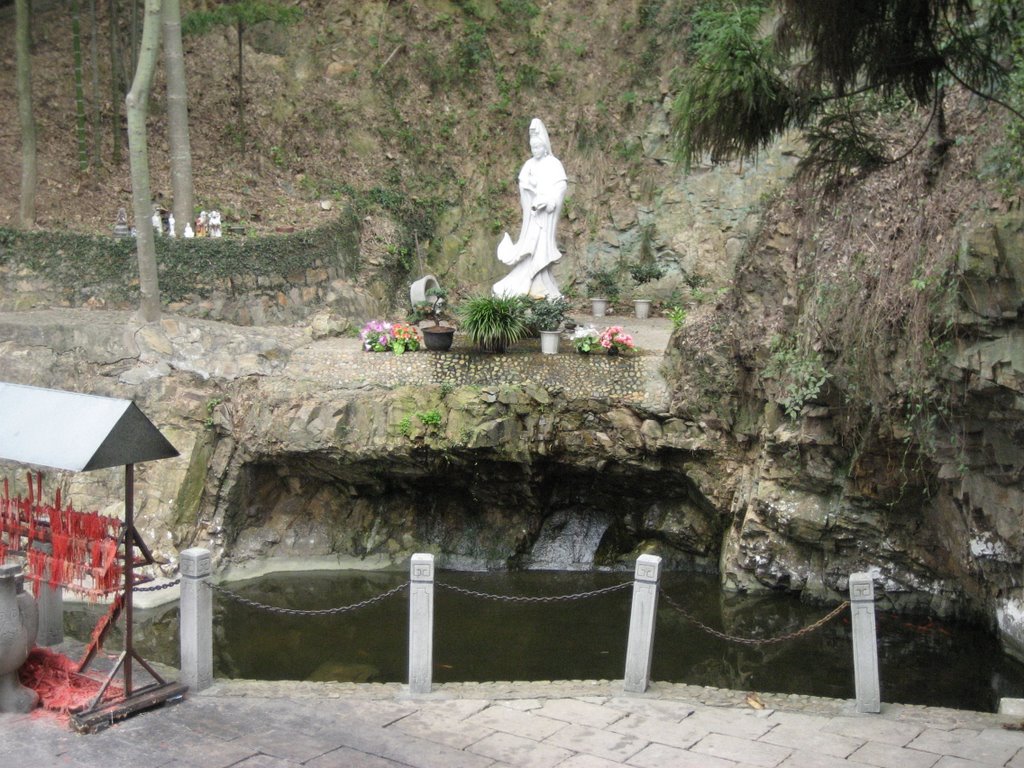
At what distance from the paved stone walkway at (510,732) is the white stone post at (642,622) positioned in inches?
5.8

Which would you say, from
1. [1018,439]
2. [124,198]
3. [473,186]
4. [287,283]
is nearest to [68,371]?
[287,283]

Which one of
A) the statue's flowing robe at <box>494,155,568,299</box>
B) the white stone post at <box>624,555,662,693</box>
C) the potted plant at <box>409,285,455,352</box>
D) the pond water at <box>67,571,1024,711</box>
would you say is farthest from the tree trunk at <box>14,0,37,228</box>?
the white stone post at <box>624,555,662,693</box>

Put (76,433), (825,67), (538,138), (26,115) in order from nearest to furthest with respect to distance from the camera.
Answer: (825,67) → (76,433) → (538,138) → (26,115)

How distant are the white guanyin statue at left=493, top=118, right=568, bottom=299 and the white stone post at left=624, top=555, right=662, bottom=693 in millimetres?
7356

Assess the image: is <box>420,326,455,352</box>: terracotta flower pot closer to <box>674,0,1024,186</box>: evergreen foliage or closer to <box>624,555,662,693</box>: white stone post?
<box>624,555,662,693</box>: white stone post

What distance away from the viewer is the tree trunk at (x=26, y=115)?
1560cm

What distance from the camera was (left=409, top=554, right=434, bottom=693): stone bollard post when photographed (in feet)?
25.6

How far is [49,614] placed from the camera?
8.58 meters

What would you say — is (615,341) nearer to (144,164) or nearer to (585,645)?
(585,645)

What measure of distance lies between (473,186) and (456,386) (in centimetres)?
761

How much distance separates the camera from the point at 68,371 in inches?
545

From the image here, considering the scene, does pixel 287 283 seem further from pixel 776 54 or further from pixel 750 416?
pixel 776 54

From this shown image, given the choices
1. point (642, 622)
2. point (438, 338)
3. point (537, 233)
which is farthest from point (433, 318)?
point (642, 622)

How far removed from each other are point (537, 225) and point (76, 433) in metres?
8.96
